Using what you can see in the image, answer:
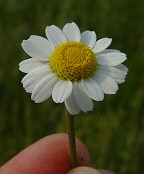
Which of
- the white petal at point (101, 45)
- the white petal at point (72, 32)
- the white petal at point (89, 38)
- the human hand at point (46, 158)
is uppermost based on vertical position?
the white petal at point (72, 32)

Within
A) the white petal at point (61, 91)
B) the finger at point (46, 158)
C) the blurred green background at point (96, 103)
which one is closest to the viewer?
the white petal at point (61, 91)

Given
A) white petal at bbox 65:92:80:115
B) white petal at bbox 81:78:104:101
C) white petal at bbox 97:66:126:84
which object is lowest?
white petal at bbox 65:92:80:115

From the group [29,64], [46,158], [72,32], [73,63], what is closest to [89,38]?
[72,32]


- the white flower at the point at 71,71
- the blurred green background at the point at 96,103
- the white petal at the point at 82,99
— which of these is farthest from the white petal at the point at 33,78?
the blurred green background at the point at 96,103

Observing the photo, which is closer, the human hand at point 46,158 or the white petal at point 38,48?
the white petal at point 38,48

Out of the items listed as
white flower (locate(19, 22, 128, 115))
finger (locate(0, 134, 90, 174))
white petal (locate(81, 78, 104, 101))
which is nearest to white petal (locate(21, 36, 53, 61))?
white flower (locate(19, 22, 128, 115))

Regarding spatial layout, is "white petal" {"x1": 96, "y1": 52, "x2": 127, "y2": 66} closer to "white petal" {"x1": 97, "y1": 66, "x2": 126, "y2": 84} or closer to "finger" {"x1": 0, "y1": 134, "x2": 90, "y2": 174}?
"white petal" {"x1": 97, "y1": 66, "x2": 126, "y2": 84}

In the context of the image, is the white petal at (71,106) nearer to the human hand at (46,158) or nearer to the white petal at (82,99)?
the white petal at (82,99)
